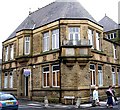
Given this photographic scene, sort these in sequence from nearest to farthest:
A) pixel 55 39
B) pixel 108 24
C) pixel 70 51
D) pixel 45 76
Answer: pixel 70 51 < pixel 55 39 < pixel 45 76 < pixel 108 24

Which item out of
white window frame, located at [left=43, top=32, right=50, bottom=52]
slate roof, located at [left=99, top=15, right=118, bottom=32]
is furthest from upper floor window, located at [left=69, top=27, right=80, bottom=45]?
slate roof, located at [left=99, top=15, right=118, bottom=32]

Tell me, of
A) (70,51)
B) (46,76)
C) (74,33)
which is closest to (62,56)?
(70,51)

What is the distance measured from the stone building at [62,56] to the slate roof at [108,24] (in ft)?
64.1

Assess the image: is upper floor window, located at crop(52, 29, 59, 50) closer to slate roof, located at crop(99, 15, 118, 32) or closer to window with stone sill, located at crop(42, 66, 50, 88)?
window with stone sill, located at crop(42, 66, 50, 88)

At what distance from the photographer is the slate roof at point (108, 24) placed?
49094mm

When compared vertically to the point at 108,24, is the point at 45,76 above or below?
below

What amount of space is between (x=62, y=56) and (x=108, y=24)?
31488 millimetres

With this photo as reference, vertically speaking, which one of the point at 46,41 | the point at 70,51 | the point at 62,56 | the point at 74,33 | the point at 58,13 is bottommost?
the point at 62,56

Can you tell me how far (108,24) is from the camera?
49.9 metres

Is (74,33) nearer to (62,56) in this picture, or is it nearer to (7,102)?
(62,56)

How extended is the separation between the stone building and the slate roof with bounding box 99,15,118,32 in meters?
19.5

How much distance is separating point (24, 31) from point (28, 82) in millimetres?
6148

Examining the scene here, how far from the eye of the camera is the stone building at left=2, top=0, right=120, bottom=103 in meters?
21.2

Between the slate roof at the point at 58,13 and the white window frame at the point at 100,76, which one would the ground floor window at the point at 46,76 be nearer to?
the slate roof at the point at 58,13
